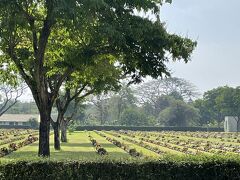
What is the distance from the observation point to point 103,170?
15109 millimetres

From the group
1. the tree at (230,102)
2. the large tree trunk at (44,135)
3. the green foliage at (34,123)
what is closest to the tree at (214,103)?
the tree at (230,102)

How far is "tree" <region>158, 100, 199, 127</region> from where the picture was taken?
5044 inches

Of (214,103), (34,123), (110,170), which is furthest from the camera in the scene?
(214,103)

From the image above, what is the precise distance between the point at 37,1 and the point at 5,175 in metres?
10.1

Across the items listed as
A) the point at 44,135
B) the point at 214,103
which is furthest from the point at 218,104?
the point at 44,135

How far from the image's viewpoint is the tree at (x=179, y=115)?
128125 millimetres

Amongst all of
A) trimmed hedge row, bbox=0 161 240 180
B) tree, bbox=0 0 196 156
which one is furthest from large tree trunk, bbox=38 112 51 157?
trimmed hedge row, bbox=0 161 240 180

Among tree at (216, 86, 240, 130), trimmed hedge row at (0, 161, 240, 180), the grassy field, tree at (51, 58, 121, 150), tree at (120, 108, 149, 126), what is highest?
tree at (216, 86, 240, 130)

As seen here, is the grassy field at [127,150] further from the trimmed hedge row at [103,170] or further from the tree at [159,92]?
the tree at [159,92]

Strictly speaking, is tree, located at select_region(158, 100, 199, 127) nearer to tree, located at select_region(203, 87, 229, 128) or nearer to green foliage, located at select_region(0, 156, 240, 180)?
tree, located at select_region(203, 87, 229, 128)

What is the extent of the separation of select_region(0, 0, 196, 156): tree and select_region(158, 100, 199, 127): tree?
103498 millimetres

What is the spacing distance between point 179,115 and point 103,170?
11554 cm

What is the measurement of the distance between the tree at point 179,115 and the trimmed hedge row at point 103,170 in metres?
114

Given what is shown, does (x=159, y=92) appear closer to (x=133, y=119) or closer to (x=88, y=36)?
(x=133, y=119)
